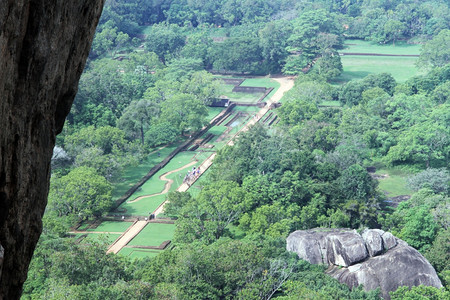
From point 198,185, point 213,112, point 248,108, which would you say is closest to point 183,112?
point 213,112

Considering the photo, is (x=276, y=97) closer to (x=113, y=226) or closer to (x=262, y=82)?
(x=262, y=82)

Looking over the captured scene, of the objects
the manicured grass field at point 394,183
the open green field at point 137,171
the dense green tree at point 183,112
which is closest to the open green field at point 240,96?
the dense green tree at point 183,112

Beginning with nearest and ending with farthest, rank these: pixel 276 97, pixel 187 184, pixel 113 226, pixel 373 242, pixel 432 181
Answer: pixel 373 242 < pixel 113 226 < pixel 432 181 < pixel 187 184 < pixel 276 97

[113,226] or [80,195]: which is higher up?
[80,195]

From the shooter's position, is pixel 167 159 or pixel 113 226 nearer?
pixel 113 226

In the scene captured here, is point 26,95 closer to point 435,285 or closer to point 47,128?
point 47,128

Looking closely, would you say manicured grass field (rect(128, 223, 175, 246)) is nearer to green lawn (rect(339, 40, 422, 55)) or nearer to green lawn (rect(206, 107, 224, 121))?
green lawn (rect(206, 107, 224, 121))

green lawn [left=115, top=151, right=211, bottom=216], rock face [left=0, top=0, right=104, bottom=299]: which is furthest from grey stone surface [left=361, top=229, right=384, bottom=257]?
rock face [left=0, top=0, right=104, bottom=299]
